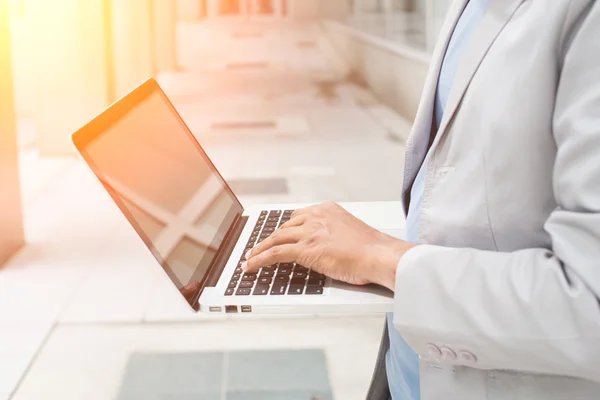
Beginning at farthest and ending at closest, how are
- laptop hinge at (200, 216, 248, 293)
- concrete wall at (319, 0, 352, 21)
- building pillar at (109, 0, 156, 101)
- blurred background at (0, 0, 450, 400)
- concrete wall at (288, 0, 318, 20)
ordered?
concrete wall at (288, 0, 318, 20) → concrete wall at (319, 0, 352, 21) → building pillar at (109, 0, 156, 101) → blurred background at (0, 0, 450, 400) → laptop hinge at (200, 216, 248, 293)

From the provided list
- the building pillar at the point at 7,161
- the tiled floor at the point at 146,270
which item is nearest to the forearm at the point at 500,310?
the tiled floor at the point at 146,270

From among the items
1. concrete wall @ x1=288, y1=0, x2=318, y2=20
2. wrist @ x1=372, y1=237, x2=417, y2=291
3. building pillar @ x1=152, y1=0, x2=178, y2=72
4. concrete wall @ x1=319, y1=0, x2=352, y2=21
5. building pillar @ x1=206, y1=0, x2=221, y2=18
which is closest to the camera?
wrist @ x1=372, y1=237, x2=417, y2=291

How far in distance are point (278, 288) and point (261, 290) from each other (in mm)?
19

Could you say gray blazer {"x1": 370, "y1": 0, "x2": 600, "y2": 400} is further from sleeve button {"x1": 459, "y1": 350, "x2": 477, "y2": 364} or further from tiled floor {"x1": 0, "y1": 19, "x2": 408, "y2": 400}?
tiled floor {"x1": 0, "y1": 19, "x2": 408, "y2": 400}

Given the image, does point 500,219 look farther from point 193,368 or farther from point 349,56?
point 349,56

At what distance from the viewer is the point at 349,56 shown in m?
9.18

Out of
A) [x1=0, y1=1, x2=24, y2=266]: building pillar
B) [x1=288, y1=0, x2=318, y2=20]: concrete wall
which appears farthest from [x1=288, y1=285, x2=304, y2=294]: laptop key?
Result: [x1=288, y1=0, x2=318, y2=20]: concrete wall

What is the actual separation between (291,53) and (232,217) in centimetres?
900

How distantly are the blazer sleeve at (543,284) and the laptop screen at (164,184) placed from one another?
302mm

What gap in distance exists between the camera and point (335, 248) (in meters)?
0.73

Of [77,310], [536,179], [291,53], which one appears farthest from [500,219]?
[291,53]

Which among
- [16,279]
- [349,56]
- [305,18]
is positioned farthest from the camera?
[305,18]

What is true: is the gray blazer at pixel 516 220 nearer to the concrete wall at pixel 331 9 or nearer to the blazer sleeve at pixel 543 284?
the blazer sleeve at pixel 543 284

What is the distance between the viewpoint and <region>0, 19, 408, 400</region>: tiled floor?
2.14m
